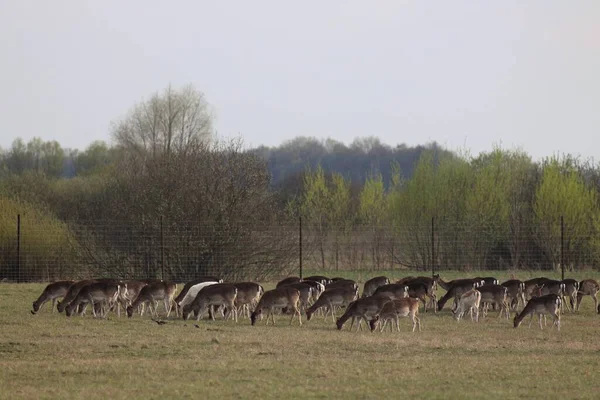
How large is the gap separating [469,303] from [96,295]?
8.72 meters

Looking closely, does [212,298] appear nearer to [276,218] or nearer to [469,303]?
[469,303]

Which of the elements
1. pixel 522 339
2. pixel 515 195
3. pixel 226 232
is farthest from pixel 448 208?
pixel 522 339

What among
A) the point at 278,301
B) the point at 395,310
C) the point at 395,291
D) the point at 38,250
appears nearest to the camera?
the point at 395,310

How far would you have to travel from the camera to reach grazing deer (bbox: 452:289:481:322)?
22.2 meters

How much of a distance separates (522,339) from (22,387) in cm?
1008

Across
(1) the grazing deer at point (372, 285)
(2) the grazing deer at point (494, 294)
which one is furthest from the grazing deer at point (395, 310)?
(1) the grazing deer at point (372, 285)

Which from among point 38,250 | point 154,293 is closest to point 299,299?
point 154,293

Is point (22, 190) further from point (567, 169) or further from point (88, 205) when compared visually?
point (567, 169)

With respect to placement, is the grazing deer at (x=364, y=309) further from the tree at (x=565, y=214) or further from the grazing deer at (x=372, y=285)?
the tree at (x=565, y=214)

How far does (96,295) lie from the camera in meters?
21.8

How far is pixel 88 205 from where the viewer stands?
1631 inches

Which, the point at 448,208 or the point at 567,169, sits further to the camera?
the point at 567,169

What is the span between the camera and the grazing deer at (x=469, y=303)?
72.7ft

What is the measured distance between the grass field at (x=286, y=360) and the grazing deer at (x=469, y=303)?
0.79 m
